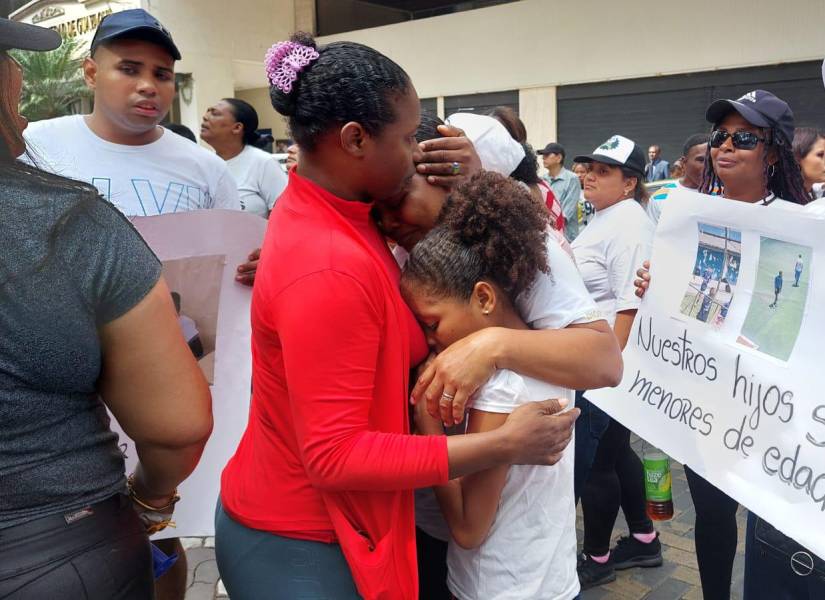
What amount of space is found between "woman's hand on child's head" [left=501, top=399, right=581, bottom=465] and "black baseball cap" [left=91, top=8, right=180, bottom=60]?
1.92 meters

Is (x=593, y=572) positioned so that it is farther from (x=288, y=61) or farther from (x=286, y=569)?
(x=288, y=61)

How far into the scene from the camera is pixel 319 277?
1.37 metres

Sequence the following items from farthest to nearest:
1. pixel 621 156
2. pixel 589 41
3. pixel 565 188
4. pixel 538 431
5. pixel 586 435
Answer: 1. pixel 589 41
2. pixel 565 188
3. pixel 621 156
4. pixel 586 435
5. pixel 538 431

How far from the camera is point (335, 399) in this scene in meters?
1.36

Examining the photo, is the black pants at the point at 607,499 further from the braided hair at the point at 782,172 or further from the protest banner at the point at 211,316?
the protest banner at the point at 211,316

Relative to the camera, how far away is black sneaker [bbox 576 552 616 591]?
11.3 feet

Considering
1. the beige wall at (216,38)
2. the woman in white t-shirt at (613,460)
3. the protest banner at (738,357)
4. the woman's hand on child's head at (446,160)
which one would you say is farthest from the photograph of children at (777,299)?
the beige wall at (216,38)

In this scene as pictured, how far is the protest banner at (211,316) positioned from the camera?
2.39m

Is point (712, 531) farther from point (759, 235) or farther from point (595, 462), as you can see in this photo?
point (759, 235)

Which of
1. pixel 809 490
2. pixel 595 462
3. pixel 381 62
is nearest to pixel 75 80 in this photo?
pixel 595 462

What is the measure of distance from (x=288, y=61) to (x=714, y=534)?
7.45 feet

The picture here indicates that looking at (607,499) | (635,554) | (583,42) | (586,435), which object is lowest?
(635,554)

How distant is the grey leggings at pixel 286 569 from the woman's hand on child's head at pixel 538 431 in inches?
17.3

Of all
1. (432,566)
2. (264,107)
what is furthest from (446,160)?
(264,107)
